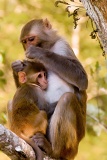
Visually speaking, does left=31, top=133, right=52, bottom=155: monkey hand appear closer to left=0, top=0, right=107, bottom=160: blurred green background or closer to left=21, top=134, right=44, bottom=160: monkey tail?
left=21, top=134, right=44, bottom=160: monkey tail

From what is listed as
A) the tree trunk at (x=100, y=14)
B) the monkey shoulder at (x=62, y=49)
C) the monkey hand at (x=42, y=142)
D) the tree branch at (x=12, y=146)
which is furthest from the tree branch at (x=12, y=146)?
the monkey shoulder at (x=62, y=49)

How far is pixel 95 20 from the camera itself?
452cm

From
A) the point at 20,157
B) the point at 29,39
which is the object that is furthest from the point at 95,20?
the point at 29,39

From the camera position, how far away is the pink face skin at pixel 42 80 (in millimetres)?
6000

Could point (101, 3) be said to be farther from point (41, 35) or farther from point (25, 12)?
point (25, 12)

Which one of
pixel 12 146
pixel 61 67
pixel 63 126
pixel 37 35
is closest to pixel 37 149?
pixel 63 126

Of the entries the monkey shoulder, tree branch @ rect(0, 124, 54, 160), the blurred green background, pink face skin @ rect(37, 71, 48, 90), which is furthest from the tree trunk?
the blurred green background

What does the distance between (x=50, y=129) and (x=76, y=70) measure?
767 mm

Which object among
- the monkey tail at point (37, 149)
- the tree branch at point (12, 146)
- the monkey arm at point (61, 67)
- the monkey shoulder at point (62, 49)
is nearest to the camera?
Answer: the tree branch at point (12, 146)

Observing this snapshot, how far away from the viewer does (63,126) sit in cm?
569

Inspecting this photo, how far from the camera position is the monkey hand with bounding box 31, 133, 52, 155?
5574mm

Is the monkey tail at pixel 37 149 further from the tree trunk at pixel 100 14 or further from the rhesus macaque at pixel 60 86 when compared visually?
the tree trunk at pixel 100 14

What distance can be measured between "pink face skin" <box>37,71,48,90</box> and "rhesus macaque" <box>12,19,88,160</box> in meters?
0.05

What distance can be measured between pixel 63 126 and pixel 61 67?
714mm
